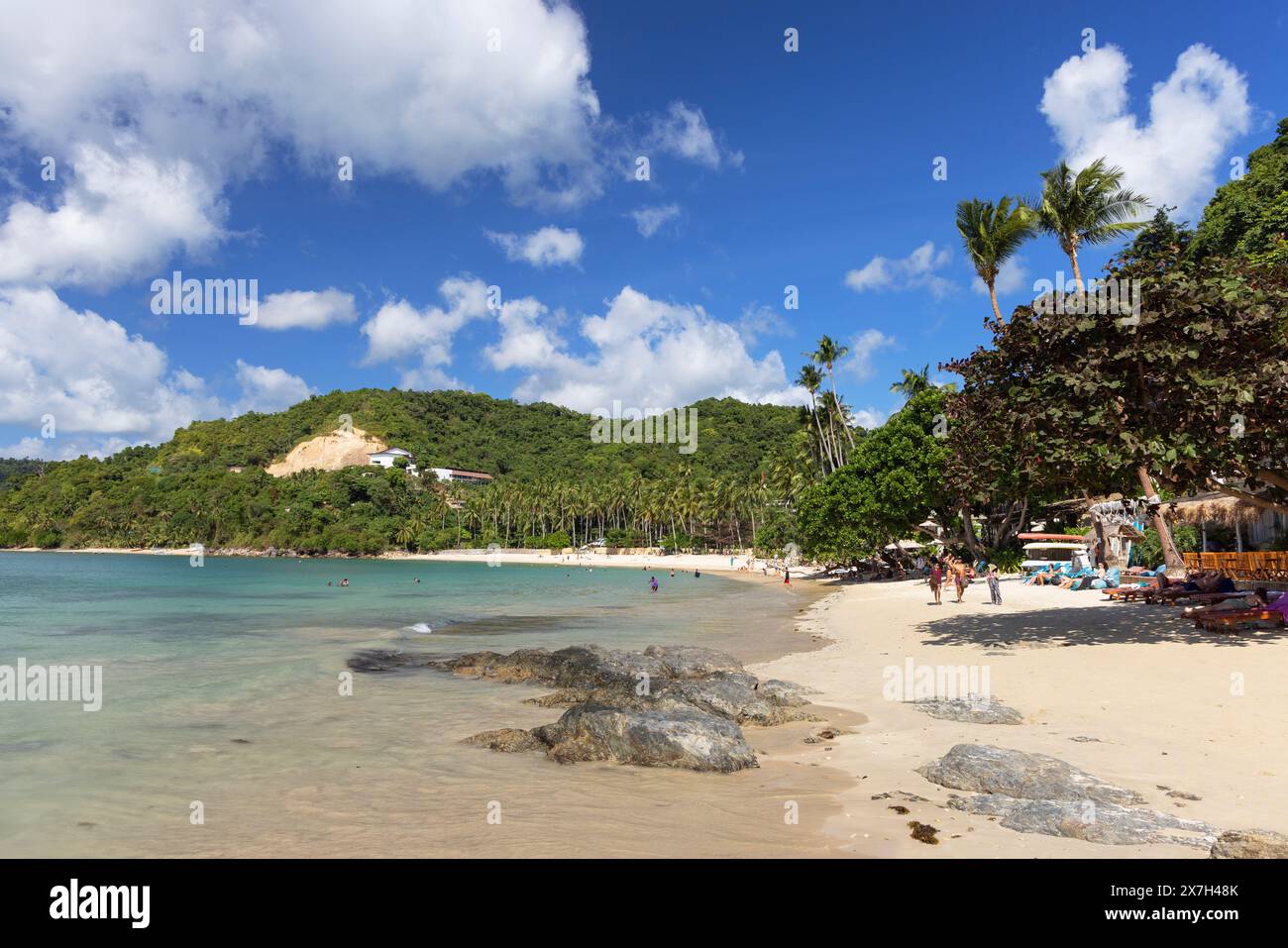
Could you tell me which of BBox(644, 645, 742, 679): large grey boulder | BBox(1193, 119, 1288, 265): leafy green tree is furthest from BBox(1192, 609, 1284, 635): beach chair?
BBox(1193, 119, 1288, 265): leafy green tree

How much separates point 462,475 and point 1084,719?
531 ft

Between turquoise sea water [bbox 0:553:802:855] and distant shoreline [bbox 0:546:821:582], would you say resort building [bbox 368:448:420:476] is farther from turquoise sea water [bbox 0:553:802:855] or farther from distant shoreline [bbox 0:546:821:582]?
turquoise sea water [bbox 0:553:802:855]

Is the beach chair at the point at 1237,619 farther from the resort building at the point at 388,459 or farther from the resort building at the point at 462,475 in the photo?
the resort building at the point at 388,459

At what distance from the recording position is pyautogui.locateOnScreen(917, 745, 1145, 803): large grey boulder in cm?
679

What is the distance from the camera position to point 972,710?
10.7m

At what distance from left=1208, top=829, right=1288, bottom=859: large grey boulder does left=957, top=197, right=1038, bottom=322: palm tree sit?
1265 inches

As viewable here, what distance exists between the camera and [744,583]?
58.6 meters

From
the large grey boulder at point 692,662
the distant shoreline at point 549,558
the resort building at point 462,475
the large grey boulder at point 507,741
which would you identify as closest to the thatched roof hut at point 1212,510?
the large grey boulder at point 692,662

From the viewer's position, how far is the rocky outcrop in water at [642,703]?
9352 mm

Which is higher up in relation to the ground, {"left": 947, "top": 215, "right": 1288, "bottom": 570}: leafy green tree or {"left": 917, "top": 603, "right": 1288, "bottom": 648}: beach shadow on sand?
{"left": 947, "top": 215, "right": 1288, "bottom": 570}: leafy green tree

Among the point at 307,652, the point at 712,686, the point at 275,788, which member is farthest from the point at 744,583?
the point at 275,788

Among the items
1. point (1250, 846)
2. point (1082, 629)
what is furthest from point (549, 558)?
point (1250, 846)

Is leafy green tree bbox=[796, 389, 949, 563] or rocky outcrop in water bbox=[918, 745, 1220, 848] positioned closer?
rocky outcrop in water bbox=[918, 745, 1220, 848]
